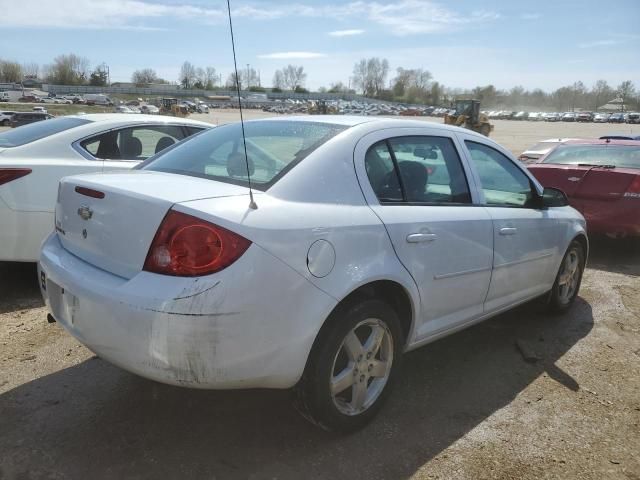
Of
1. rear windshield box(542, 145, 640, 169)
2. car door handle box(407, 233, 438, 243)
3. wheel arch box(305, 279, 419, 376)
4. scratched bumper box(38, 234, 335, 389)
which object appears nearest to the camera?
scratched bumper box(38, 234, 335, 389)

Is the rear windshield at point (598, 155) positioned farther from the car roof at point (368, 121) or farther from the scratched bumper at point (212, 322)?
the scratched bumper at point (212, 322)

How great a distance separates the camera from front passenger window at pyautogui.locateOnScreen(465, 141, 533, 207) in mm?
3535

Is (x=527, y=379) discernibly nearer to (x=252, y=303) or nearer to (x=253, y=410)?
(x=253, y=410)

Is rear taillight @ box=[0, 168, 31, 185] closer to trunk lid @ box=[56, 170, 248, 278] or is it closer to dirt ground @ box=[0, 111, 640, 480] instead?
dirt ground @ box=[0, 111, 640, 480]

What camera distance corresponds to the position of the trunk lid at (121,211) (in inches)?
89.7

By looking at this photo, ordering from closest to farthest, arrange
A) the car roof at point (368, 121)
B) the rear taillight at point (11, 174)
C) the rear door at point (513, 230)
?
the car roof at point (368, 121) → the rear door at point (513, 230) → the rear taillight at point (11, 174)

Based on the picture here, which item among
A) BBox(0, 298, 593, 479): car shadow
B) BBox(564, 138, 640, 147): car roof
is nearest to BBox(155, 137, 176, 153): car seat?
BBox(0, 298, 593, 479): car shadow

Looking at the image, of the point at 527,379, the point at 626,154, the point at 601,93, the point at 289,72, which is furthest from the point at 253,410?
the point at 601,93

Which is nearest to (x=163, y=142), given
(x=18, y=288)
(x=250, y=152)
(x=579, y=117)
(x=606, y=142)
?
→ (x=18, y=288)

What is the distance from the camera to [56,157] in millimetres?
4574

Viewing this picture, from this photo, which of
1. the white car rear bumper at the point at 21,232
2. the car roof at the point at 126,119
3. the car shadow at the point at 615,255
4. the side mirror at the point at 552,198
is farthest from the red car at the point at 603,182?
the white car rear bumper at the point at 21,232

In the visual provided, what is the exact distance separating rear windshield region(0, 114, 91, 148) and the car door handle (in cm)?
362

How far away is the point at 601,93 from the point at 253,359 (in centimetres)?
16548

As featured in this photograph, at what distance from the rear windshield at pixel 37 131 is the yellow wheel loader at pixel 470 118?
65.0 feet
